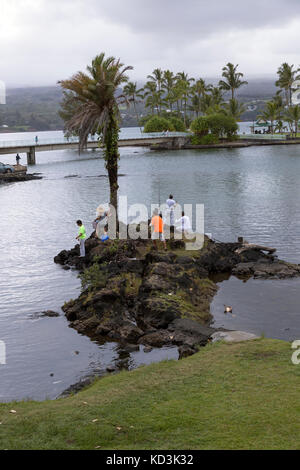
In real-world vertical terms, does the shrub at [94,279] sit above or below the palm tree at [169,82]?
below

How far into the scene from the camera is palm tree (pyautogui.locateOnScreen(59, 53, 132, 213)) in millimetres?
26672

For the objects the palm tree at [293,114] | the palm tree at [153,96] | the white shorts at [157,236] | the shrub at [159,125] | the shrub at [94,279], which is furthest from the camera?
the palm tree at [153,96]

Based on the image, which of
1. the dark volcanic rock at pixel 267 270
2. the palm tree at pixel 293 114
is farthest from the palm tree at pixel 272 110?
the dark volcanic rock at pixel 267 270

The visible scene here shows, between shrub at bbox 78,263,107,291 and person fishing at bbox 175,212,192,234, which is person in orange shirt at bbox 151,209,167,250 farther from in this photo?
shrub at bbox 78,263,107,291

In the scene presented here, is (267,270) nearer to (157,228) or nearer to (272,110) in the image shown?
(157,228)

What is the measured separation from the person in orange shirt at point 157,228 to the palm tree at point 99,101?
15.6ft

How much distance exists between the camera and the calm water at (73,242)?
1511cm

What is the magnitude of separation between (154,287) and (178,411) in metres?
10.3

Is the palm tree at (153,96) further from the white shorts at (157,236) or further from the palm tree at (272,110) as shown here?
the white shorts at (157,236)

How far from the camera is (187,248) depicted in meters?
25.2

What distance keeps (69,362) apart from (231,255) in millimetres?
12354

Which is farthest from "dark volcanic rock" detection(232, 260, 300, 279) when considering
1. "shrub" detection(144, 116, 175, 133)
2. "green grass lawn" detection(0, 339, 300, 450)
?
"shrub" detection(144, 116, 175, 133)
